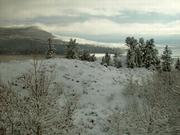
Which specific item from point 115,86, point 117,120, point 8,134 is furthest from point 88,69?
point 8,134

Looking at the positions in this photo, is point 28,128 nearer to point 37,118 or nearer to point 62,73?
point 37,118

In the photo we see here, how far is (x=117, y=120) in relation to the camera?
30.5 m

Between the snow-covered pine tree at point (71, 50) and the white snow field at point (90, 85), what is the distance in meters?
32.4

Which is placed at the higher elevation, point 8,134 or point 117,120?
point 8,134

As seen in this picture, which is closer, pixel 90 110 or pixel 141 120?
pixel 141 120

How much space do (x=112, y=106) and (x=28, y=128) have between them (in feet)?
59.8

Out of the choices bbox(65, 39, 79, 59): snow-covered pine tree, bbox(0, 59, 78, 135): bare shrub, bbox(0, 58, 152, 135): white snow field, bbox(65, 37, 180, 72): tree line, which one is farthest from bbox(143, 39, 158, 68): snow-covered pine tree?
bbox(0, 59, 78, 135): bare shrub

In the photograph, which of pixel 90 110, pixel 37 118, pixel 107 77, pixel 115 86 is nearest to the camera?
pixel 37 118

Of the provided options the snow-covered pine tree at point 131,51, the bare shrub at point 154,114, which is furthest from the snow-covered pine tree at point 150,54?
the bare shrub at point 154,114

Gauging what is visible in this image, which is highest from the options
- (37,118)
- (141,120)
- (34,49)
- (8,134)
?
(34,49)

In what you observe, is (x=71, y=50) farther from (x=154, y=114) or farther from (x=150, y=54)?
(x=154, y=114)

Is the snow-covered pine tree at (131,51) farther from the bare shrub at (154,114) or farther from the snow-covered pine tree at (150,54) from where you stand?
the bare shrub at (154,114)

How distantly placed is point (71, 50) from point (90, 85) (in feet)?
141

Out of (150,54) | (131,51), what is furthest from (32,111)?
(131,51)
